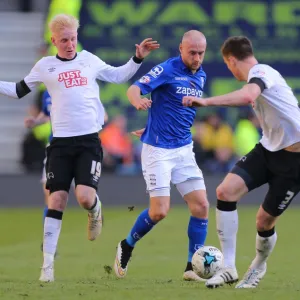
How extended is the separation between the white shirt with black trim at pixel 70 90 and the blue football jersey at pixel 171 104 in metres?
0.60

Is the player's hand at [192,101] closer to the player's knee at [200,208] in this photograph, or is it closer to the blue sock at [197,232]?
the player's knee at [200,208]

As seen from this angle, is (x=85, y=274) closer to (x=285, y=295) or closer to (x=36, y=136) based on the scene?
(x=285, y=295)

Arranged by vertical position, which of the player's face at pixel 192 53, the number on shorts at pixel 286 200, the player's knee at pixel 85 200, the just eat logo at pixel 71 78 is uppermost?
the player's face at pixel 192 53

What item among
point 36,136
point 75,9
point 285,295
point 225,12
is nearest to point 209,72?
point 225,12

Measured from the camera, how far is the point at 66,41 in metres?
9.36

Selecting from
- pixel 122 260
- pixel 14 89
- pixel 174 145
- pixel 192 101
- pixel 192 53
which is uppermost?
pixel 192 101

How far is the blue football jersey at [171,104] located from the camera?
31.9 ft

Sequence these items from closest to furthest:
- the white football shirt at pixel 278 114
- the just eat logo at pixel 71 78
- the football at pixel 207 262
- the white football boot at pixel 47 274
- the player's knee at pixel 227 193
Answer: the white football shirt at pixel 278 114
the player's knee at pixel 227 193
the football at pixel 207 262
the white football boot at pixel 47 274
the just eat logo at pixel 71 78

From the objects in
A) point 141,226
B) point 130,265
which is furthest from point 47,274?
point 130,265

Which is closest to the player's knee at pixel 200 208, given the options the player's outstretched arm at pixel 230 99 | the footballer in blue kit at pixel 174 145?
the footballer in blue kit at pixel 174 145

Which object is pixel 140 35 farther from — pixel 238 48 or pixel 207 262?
pixel 238 48

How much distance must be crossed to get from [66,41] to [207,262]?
7.93 ft

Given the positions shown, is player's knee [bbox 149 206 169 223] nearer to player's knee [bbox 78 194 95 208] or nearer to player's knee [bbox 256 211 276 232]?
player's knee [bbox 78 194 95 208]

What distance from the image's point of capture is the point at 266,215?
8602 millimetres
